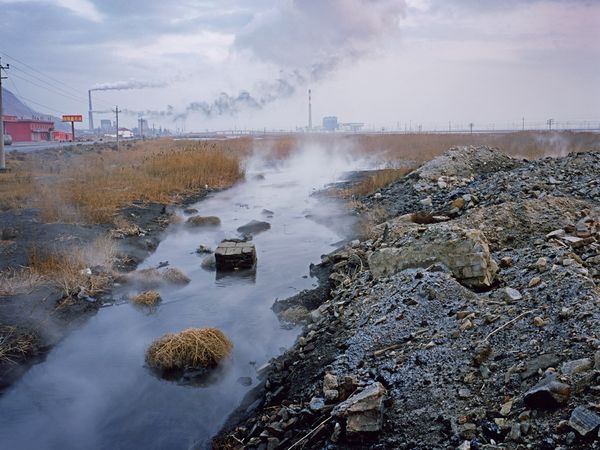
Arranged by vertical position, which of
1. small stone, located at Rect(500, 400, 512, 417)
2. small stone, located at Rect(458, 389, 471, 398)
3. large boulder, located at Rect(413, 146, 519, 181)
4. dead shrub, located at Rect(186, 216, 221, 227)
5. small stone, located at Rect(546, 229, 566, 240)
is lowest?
small stone, located at Rect(458, 389, 471, 398)

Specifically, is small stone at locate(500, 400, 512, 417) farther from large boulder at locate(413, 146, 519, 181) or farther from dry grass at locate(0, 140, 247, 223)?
large boulder at locate(413, 146, 519, 181)

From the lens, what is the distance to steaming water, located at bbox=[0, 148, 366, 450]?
512 centimetres

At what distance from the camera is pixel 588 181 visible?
10.3 meters

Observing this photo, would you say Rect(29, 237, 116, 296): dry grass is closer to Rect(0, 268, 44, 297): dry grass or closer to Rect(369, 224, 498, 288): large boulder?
Rect(0, 268, 44, 297): dry grass

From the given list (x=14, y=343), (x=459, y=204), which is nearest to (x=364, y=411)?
(x=14, y=343)

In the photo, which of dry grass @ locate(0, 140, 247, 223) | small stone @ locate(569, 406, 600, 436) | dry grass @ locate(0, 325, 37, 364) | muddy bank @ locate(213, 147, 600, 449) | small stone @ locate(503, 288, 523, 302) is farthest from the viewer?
dry grass @ locate(0, 140, 247, 223)

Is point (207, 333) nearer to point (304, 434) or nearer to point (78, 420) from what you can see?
point (78, 420)

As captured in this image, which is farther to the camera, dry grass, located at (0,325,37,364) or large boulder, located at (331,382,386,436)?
Result: dry grass, located at (0,325,37,364)

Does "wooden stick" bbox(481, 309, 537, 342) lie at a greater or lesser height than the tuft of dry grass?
greater

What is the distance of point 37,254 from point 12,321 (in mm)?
2498

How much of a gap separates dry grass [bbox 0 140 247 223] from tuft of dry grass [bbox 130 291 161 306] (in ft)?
16.1

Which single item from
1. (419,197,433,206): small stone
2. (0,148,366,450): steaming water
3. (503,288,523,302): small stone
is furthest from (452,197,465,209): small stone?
(503,288,523,302): small stone

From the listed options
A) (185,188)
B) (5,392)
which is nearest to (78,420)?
(5,392)

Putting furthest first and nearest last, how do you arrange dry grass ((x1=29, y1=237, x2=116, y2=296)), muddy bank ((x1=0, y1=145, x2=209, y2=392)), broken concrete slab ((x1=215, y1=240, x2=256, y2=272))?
broken concrete slab ((x1=215, y1=240, x2=256, y2=272)) < dry grass ((x1=29, y1=237, x2=116, y2=296)) < muddy bank ((x1=0, y1=145, x2=209, y2=392))
